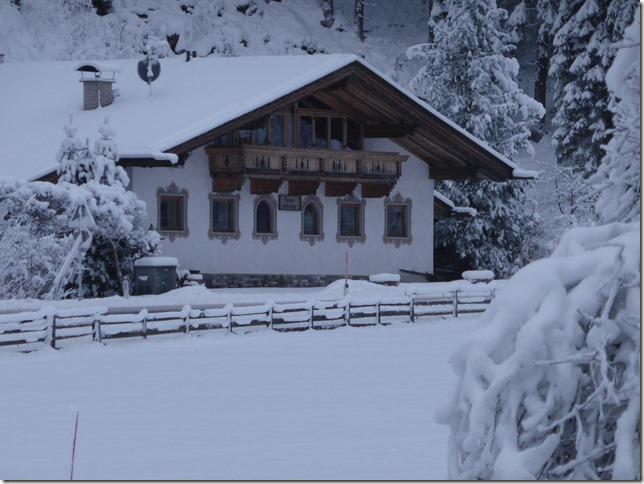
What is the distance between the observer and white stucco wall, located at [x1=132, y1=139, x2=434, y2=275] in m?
37.7

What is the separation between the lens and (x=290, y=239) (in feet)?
130

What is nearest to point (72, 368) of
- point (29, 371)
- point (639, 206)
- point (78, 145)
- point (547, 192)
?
point (29, 371)

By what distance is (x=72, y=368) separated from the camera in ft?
71.3

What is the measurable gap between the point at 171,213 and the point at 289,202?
3.60m

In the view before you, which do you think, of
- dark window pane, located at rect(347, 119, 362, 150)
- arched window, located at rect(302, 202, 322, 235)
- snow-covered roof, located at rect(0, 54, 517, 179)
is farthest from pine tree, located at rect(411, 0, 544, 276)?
arched window, located at rect(302, 202, 322, 235)

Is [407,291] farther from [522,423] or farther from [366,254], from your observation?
[522,423]

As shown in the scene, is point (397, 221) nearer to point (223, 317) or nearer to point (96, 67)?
point (96, 67)

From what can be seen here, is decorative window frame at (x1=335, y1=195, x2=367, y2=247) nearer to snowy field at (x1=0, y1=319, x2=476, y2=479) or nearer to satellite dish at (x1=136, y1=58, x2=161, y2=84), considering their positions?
satellite dish at (x1=136, y1=58, x2=161, y2=84)

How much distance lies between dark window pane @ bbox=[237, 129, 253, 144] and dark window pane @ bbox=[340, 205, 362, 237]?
12.4 ft

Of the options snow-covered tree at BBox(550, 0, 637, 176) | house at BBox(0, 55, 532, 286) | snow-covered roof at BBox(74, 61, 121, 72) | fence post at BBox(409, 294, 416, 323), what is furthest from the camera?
snow-covered tree at BBox(550, 0, 637, 176)

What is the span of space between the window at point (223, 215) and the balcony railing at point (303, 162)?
1.10 m

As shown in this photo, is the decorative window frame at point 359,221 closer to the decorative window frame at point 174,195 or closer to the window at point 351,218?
the window at point 351,218

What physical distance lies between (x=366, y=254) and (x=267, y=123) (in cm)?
496

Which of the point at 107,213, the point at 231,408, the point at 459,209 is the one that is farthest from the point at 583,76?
the point at 231,408
